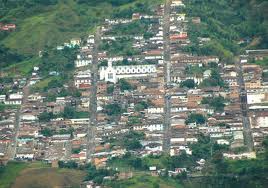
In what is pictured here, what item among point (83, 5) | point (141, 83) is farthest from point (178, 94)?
point (83, 5)

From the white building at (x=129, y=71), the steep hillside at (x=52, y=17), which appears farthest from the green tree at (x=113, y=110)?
the steep hillside at (x=52, y=17)

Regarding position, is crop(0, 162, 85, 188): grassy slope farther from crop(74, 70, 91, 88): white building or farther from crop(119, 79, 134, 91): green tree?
crop(74, 70, 91, 88): white building

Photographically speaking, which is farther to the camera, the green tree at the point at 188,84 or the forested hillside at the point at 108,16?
the forested hillside at the point at 108,16

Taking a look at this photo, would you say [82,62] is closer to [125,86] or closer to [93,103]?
[125,86]

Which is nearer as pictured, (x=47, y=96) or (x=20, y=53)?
(x=47, y=96)

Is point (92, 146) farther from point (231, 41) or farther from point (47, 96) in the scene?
point (231, 41)

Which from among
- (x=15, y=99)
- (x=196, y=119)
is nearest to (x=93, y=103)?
(x=15, y=99)

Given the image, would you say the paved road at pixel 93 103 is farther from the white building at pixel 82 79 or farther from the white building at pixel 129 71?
the white building at pixel 129 71
